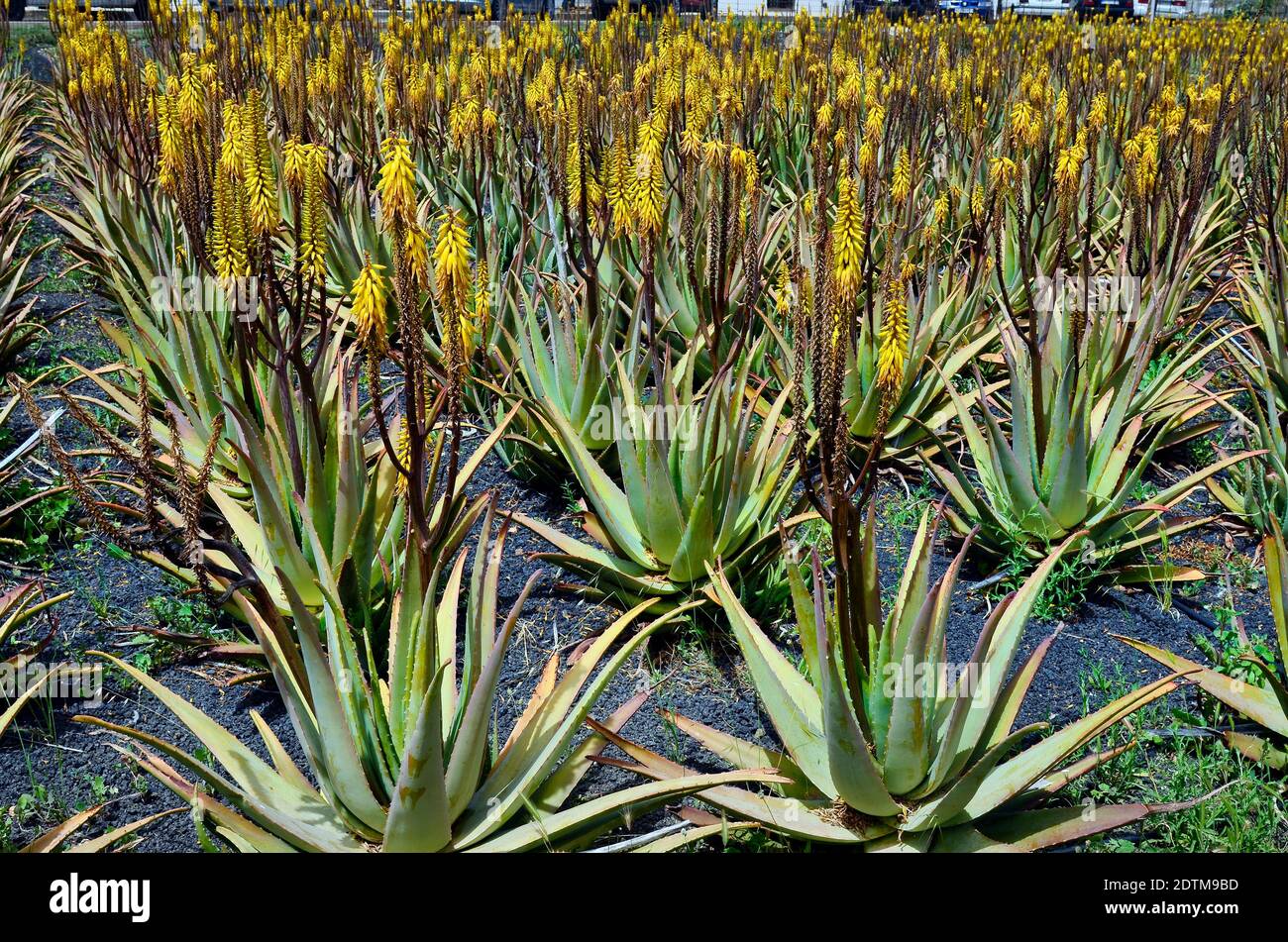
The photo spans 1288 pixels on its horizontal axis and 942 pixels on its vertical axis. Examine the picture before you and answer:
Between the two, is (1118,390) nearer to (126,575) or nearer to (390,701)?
(390,701)

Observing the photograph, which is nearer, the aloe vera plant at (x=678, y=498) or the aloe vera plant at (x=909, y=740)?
the aloe vera plant at (x=909, y=740)

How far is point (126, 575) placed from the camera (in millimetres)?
3521

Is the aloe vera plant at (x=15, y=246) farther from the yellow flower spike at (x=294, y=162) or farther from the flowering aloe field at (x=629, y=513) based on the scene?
the yellow flower spike at (x=294, y=162)

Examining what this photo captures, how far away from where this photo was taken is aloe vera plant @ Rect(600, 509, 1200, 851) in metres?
2.15

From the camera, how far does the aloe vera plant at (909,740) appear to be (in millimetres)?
2146

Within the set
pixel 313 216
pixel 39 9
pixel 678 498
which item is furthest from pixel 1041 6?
pixel 313 216

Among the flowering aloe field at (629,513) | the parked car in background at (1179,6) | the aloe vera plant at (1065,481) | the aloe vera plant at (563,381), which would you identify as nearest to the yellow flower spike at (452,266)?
the flowering aloe field at (629,513)

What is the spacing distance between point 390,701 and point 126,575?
1.71 m

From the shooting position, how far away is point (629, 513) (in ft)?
11.0

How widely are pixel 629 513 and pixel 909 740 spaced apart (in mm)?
1399

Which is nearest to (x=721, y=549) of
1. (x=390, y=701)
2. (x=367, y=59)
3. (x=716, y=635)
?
(x=716, y=635)

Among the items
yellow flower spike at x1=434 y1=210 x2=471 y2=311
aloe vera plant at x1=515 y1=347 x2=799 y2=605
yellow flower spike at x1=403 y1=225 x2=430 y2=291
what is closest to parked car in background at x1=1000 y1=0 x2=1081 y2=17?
aloe vera plant at x1=515 y1=347 x2=799 y2=605

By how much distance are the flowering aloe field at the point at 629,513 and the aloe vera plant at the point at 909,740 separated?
11mm

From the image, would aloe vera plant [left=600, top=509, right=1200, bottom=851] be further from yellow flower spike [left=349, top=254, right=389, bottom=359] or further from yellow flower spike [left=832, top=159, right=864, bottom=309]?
yellow flower spike [left=349, top=254, right=389, bottom=359]
